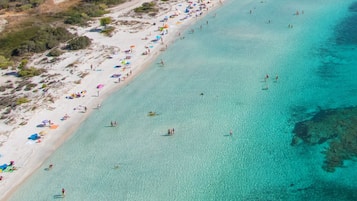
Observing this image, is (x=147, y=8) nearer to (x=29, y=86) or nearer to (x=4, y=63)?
(x=4, y=63)

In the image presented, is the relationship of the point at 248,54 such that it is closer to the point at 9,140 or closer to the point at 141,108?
the point at 141,108

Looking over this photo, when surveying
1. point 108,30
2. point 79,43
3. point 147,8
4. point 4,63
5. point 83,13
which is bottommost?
point 4,63

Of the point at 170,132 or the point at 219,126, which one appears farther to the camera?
the point at 219,126

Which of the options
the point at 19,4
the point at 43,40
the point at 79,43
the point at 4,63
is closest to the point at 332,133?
the point at 79,43

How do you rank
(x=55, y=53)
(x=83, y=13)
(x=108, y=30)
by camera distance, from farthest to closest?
(x=83, y=13), (x=108, y=30), (x=55, y=53)

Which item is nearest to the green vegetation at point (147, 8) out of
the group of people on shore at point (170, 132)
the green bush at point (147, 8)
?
the green bush at point (147, 8)

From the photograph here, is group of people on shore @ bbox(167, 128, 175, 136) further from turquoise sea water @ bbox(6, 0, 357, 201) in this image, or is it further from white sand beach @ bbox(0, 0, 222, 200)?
white sand beach @ bbox(0, 0, 222, 200)

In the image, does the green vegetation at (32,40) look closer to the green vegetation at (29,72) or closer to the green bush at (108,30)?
the green bush at (108,30)

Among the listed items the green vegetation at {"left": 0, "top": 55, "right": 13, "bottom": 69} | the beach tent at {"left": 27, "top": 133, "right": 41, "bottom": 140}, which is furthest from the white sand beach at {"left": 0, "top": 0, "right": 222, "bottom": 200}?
the green vegetation at {"left": 0, "top": 55, "right": 13, "bottom": 69}
